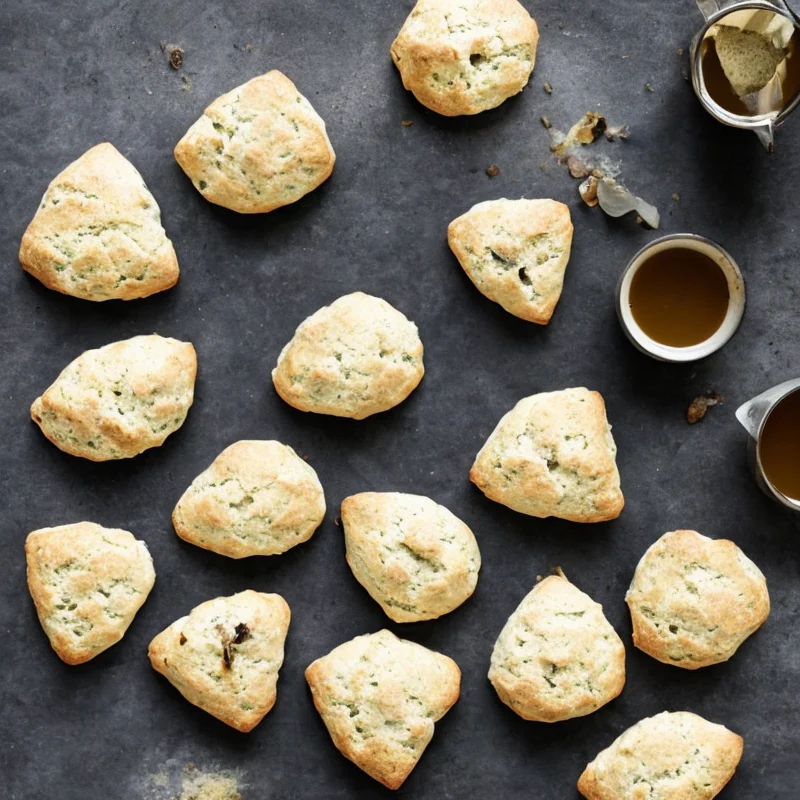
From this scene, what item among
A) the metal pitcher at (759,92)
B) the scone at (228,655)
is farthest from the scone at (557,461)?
the metal pitcher at (759,92)

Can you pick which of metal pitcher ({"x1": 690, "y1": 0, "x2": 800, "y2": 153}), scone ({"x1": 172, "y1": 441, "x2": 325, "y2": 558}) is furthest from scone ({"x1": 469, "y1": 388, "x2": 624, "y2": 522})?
metal pitcher ({"x1": 690, "y1": 0, "x2": 800, "y2": 153})

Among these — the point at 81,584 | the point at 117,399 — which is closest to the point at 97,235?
the point at 117,399

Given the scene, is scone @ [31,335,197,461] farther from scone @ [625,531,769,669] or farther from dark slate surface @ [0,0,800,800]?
scone @ [625,531,769,669]

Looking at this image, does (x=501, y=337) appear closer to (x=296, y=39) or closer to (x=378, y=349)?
(x=378, y=349)

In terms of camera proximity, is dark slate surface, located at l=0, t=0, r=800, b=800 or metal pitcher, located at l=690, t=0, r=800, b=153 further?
dark slate surface, located at l=0, t=0, r=800, b=800

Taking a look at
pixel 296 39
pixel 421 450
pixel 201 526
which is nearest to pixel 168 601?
pixel 201 526

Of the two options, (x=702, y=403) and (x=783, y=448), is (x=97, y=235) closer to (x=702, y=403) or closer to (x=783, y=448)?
(x=702, y=403)

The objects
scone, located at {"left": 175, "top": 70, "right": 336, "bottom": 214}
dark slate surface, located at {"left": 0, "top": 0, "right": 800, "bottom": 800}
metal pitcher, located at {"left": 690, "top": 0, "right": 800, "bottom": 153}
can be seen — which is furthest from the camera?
dark slate surface, located at {"left": 0, "top": 0, "right": 800, "bottom": 800}

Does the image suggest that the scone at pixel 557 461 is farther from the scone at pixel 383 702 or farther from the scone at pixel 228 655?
the scone at pixel 228 655
